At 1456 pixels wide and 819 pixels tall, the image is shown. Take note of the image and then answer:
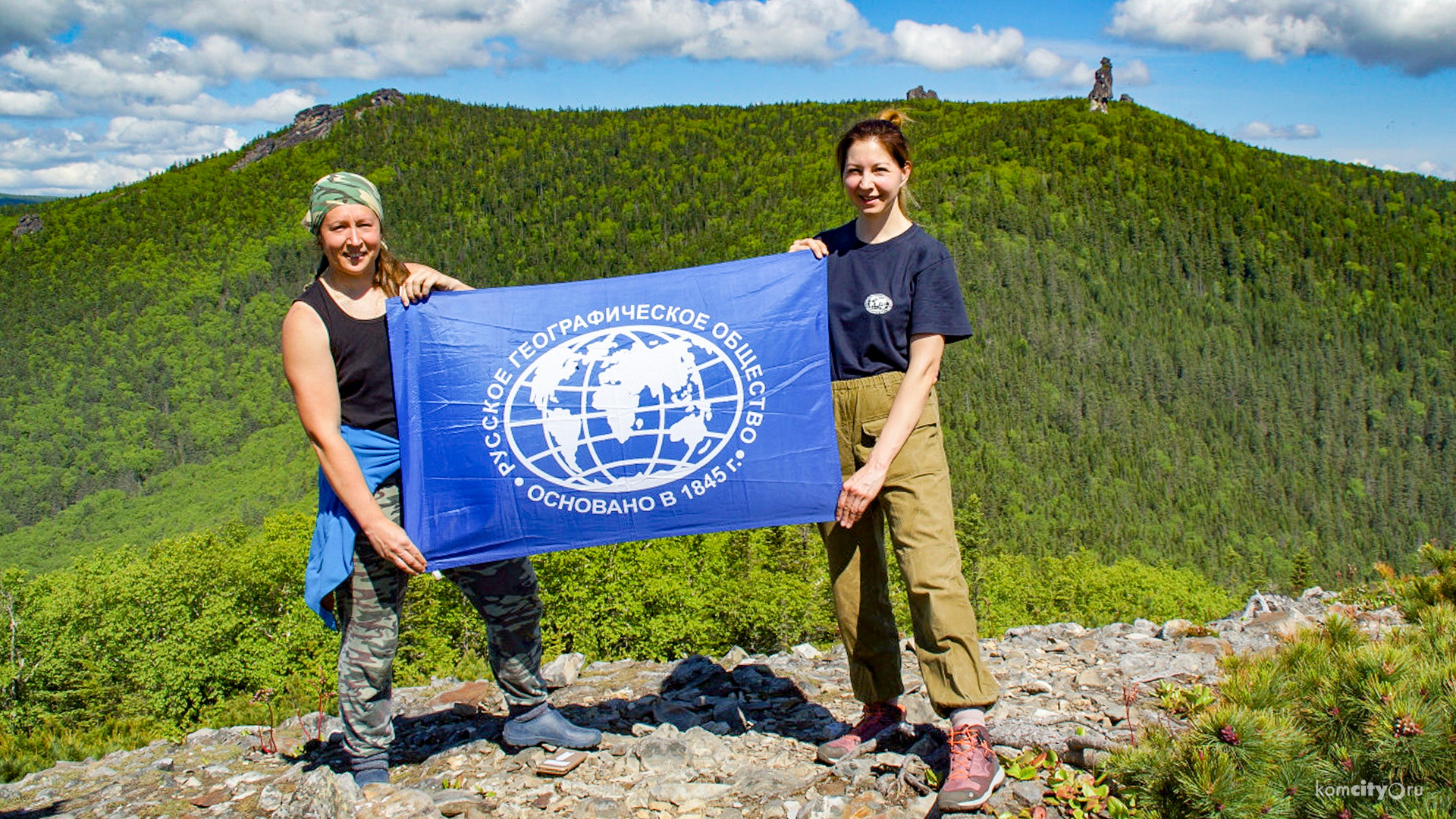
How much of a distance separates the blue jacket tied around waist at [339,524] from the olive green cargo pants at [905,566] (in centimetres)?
214

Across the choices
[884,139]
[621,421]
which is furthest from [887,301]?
[621,421]

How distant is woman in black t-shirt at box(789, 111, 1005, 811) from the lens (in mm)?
3955

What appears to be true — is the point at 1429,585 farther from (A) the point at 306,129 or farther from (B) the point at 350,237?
(A) the point at 306,129

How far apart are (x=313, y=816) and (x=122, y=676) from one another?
34.7m

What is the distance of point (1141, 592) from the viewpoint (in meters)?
55.7

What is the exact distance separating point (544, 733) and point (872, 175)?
3.27m

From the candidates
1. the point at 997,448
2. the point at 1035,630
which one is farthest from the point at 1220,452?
the point at 1035,630

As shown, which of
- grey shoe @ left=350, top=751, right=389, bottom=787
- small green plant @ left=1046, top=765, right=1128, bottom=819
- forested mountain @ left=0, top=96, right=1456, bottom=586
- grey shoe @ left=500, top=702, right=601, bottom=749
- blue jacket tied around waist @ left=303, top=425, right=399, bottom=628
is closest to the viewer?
small green plant @ left=1046, top=765, right=1128, bottom=819

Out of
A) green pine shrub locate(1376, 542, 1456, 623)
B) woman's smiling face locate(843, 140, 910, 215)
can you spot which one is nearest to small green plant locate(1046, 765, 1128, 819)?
green pine shrub locate(1376, 542, 1456, 623)

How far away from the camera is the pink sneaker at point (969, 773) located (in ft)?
12.5

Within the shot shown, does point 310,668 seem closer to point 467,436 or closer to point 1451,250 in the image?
point 467,436

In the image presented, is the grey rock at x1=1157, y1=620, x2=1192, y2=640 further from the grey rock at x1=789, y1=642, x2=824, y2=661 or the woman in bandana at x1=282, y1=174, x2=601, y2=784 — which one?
the woman in bandana at x1=282, y1=174, x2=601, y2=784

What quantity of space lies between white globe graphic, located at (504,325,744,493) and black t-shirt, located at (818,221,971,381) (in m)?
0.59

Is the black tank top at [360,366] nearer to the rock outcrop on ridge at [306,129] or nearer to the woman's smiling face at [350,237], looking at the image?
the woman's smiling face at [350,237]
